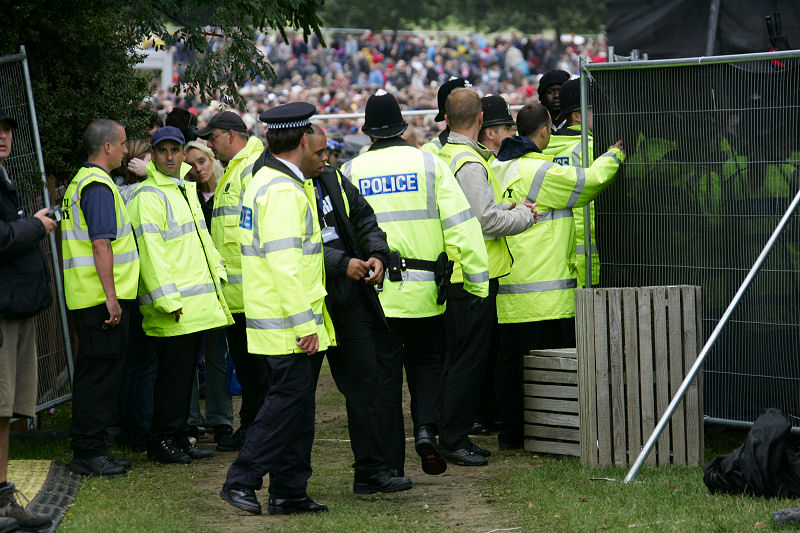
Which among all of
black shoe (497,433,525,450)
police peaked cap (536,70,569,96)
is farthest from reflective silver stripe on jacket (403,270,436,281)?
police peaked cap (536,70,569,96)

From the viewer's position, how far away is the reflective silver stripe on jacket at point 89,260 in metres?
6.88

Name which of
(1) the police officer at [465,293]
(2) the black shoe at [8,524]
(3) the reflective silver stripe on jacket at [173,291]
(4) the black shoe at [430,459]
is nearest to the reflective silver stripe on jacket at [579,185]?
(1) the police officer at [465,293]

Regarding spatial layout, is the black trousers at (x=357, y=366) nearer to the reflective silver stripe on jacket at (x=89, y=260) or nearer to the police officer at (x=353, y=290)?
the police officer at (x=353, y=290)

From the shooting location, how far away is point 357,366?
598cm

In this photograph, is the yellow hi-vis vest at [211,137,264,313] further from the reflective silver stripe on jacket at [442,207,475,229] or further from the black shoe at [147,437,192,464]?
the reflective silver stripe on jacket at [442,207,475,229]

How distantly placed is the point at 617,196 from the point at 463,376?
1.59m

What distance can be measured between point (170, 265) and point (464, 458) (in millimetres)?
2259

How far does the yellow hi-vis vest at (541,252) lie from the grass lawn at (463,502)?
98cm

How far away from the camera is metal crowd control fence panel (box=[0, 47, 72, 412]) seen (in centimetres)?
716

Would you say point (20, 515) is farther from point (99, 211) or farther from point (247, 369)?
point (247, 369)

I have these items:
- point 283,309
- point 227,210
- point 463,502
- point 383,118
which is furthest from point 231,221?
point 463,502

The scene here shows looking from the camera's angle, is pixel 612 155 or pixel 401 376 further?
pixel 612 155

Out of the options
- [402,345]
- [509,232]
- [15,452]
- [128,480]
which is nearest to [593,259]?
[509,232]

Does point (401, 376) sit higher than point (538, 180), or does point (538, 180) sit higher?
point (538, 180)
